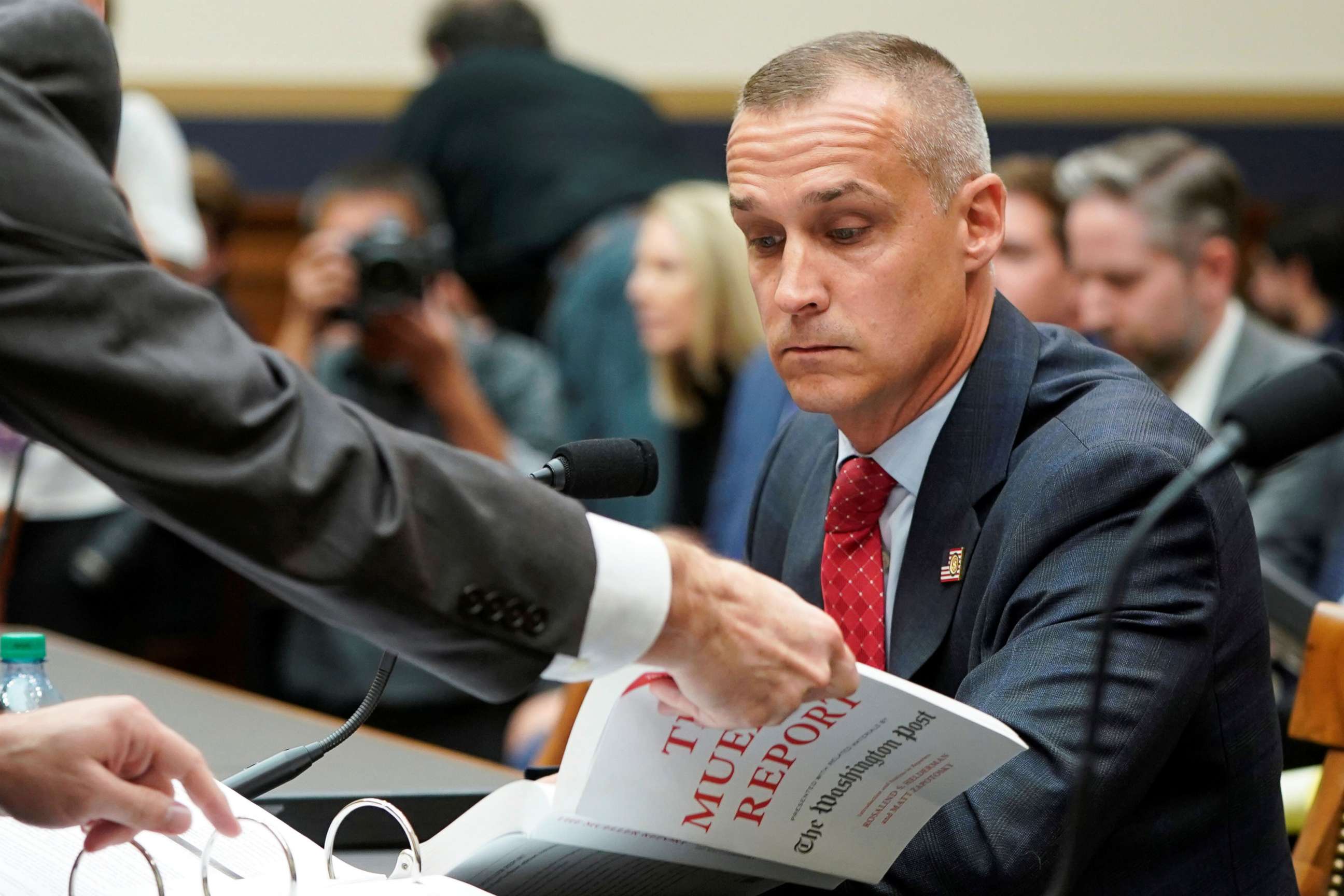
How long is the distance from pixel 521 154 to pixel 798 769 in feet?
10.6

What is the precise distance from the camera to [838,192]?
4.52 feet

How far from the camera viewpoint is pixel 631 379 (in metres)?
3.47

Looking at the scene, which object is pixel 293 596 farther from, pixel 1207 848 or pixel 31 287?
pixel 1207 848

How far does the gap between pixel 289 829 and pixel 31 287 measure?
426 mm

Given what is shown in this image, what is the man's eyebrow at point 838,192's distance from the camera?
1.38 m

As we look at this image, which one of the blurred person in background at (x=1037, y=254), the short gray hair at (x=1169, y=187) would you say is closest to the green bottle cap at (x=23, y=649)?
the blurred person in background at (x=1037, y=254)

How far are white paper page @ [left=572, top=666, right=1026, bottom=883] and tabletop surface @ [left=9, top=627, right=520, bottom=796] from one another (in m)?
0.48

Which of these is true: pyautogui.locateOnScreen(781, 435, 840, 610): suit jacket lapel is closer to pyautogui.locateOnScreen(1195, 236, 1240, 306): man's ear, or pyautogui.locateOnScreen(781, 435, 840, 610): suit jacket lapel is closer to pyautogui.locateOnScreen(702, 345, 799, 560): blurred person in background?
pyautogui.locateOnScreen(702, 345, 799, 560): blurred person in background

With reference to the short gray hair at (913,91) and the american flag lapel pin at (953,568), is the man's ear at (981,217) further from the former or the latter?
the american flag lapel pin at (953,568)

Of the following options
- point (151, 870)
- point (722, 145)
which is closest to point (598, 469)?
point (151, 870)

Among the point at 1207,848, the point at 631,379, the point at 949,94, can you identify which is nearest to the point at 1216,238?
the point at 631,379

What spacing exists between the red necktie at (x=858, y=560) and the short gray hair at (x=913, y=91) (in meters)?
0.24

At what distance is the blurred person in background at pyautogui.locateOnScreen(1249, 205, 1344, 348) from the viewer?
5105 millimetres

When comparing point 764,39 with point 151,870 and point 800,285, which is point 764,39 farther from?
point 151,870
